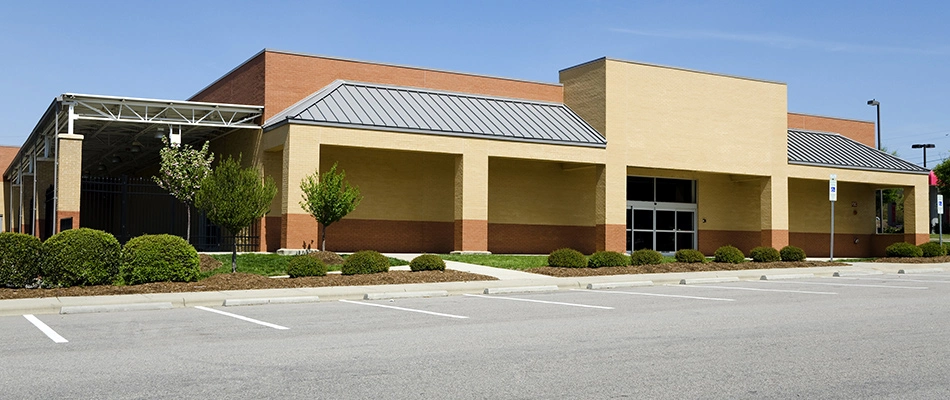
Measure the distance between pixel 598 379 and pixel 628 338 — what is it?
8.89ft

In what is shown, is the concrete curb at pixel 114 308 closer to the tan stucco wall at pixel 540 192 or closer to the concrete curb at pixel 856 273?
the concrete curb at pixel 856 273

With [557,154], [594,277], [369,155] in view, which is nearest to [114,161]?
[369,155]

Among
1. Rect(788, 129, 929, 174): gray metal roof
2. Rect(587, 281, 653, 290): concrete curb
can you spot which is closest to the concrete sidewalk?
Rect(587, 281, 653, 290): concrete curb

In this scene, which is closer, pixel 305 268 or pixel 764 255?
pixel 305 268

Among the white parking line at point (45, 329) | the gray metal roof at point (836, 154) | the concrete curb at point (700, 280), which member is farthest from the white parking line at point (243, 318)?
the gray metal roof at point (836, 154)

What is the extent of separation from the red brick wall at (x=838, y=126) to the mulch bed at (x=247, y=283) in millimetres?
27199

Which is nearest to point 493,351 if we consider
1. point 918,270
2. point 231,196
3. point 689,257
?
point 231,196

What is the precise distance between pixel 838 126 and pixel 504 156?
71.6 ft

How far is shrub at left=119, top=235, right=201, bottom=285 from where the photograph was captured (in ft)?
58.6

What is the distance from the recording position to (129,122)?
29.0 meters

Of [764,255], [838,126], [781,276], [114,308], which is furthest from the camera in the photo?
[838,126]

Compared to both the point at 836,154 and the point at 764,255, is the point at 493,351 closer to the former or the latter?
the point at 764,255

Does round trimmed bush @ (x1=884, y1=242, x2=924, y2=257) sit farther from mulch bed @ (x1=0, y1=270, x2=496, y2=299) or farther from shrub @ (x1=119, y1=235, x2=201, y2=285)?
shrub @ (x1=119, y1=235, x2=201, y2=285)

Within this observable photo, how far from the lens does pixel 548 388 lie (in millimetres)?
7156
